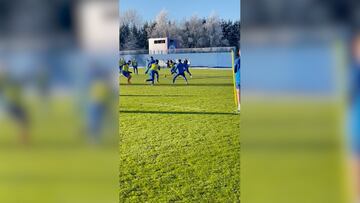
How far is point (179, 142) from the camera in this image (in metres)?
3.02

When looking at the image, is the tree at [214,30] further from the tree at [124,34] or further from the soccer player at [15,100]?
the soccer player at [15,100]

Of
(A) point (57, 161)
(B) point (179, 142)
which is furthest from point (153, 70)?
(A) point (57, 161)

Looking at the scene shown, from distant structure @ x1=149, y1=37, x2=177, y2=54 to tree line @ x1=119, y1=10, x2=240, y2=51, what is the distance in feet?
0.17

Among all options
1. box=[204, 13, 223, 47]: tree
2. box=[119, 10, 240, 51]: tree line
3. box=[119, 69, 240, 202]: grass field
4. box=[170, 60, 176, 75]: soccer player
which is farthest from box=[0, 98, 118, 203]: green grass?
box=[170, 60, 176, 75]: soccer player

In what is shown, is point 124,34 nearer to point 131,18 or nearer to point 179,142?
point 131,18

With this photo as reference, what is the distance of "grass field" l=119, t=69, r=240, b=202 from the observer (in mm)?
2639

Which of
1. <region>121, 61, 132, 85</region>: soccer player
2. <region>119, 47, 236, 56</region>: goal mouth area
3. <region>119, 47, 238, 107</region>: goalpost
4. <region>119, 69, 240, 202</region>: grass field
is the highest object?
<region>119, 47, 236, 56</region>: goal mouth area

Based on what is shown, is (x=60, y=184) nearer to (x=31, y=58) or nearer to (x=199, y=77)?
(x=31, y=58)

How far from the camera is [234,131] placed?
117 inches

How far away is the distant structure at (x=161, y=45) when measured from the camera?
3096 mm

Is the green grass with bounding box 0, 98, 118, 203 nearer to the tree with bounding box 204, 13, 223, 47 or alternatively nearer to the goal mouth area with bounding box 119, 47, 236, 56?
the goal mouth area with bounding box 119, 47, 236, 56

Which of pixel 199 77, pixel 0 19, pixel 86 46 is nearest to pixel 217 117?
pixel 199 77

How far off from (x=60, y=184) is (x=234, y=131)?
4.53ft

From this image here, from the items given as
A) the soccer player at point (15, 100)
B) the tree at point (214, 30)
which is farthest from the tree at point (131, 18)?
the soccer player at point (15, 100)
